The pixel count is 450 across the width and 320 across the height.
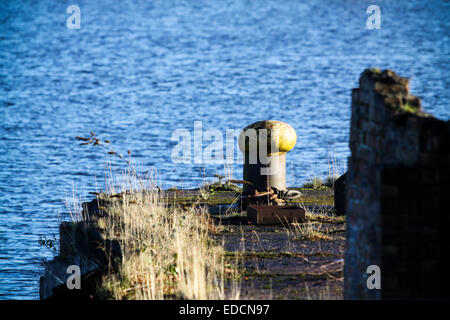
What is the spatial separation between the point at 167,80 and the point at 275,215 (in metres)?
53.9

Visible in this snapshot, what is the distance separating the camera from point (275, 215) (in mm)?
10875

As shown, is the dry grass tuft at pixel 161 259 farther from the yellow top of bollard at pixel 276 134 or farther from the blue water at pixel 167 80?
the blue water at pixel 167 80

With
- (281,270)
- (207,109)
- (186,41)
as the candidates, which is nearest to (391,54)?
(186,41)

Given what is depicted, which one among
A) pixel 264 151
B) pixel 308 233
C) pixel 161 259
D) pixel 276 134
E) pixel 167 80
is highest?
pixel 167 80

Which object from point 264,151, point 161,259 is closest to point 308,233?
point 264,151

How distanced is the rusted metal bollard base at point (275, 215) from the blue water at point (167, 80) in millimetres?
3881

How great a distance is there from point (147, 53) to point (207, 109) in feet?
117

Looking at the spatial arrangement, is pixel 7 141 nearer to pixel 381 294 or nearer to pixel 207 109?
pixel 207 109

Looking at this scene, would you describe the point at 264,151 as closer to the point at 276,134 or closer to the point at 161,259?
the point at 276,134

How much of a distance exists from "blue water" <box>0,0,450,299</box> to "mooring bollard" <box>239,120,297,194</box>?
13.0 feet

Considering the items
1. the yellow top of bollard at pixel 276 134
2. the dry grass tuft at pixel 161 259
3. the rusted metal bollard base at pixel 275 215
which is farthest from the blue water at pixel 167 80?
the yellow top of bollard at pixel 276 134

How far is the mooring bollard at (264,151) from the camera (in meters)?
11.9

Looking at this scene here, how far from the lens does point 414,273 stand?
564 cm

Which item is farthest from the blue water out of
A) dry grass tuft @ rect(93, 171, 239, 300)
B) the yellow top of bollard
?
the yellow top of bollard
